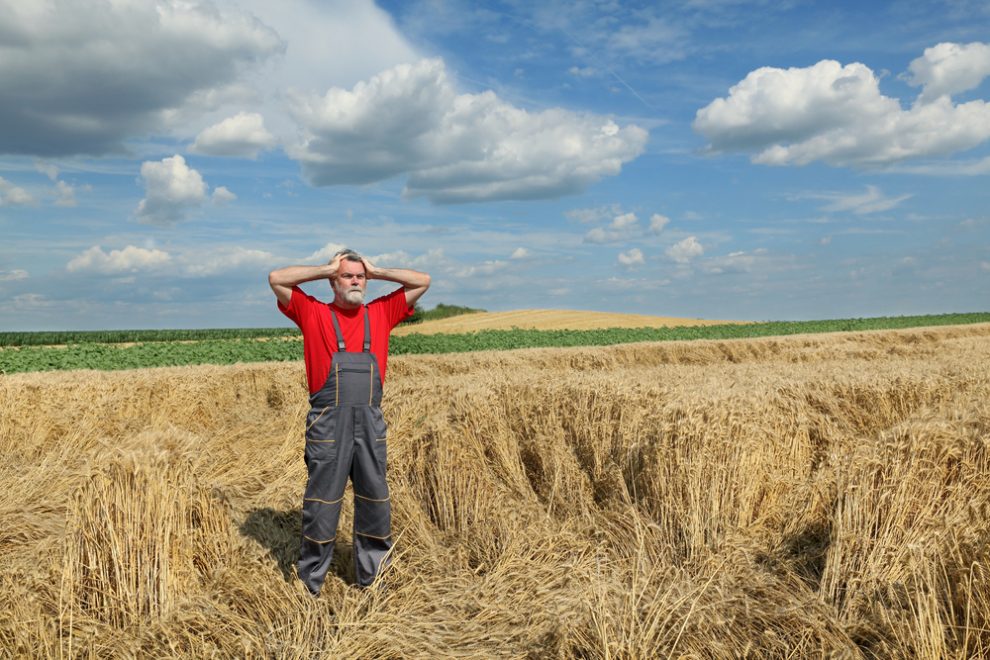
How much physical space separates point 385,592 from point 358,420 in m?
1.31

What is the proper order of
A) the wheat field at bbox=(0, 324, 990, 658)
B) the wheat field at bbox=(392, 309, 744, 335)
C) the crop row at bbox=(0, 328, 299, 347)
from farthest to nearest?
the crop row at bbox=(0, 328, 299, 347) → the wheat field at bbox=(392, 309, 744, 335) → the wheat field at bbox=(0, 324, 990, 658)

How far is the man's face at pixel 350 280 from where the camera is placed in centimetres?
470

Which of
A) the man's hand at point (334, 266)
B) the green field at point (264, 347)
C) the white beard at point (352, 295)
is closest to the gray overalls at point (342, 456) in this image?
the white beard at point (352, 295)

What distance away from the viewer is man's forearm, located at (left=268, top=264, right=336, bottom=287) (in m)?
4.75

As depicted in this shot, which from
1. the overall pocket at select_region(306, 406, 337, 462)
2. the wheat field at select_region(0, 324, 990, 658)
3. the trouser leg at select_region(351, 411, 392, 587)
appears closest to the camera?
the wheat field at select_region(0, 324, 990, 658)

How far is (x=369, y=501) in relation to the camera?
16.0ft

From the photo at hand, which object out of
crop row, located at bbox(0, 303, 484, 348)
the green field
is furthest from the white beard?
crop row, located at bbox(0, 303, 484, 348)

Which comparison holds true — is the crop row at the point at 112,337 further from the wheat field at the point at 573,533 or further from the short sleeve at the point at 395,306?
the short sleeve at the point at 395,306

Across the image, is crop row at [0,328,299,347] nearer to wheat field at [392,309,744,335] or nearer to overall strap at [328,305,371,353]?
wheat field at [392,309,744,335]

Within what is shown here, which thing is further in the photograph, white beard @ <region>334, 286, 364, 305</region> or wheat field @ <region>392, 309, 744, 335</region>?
wheat field @ <region>392, 309, 744, 335</region>

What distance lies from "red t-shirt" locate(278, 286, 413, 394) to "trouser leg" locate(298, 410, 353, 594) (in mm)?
361

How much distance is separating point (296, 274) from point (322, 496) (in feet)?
4.97

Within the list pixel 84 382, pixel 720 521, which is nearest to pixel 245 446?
pixel 84 382

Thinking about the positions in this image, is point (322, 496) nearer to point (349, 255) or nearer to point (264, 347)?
point (349, 255)
